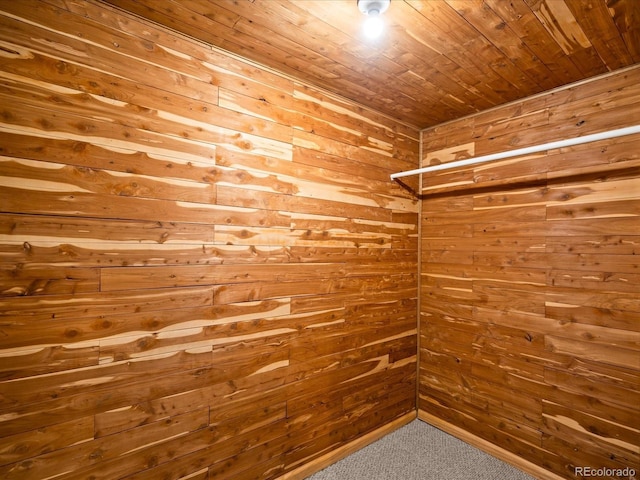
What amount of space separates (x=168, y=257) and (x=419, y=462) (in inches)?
79.7

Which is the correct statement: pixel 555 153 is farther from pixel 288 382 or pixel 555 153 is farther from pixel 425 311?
pixel 288 382

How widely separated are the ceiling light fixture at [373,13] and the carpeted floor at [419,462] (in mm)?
2436

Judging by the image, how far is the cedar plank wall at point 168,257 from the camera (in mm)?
1156

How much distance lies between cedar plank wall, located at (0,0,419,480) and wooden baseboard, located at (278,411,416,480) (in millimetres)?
45

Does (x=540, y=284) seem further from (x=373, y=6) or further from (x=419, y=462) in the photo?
(x=373, y=6)

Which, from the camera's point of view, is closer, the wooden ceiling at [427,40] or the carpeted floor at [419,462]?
the wooden ceiling at [427,40]

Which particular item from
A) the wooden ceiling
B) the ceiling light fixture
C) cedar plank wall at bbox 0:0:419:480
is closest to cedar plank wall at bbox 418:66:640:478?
the wooden ceiling

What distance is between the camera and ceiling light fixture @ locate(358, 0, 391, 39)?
1.19 metres

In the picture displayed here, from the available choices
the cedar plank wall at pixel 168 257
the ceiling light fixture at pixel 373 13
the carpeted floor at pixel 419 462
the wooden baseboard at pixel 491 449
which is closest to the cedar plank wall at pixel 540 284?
the wooden baseboard at pixel 491 449

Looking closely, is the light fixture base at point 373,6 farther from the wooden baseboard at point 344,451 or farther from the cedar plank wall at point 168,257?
the wooden baseboard at point 344,451

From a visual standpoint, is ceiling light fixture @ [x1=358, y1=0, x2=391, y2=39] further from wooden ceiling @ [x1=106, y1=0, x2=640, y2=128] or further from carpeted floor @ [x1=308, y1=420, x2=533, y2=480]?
carpeted floor @ [x1=308, y1=420, x2=533, y2=480]

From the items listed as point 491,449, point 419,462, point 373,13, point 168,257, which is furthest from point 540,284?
point 168,257

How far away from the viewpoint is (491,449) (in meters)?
2.09

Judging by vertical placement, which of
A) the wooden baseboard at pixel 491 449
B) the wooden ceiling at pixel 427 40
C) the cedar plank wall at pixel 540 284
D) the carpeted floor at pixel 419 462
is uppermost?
the wooden ceiling at pixel 427 40
